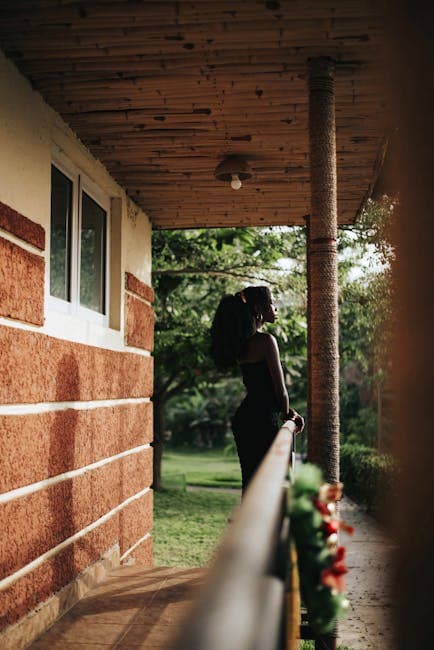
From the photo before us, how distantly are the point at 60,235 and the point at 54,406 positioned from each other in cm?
125

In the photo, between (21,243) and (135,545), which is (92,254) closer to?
(21,243)

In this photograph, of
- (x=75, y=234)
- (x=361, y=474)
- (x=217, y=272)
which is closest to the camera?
(x=75, y=234)

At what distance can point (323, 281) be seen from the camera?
3820 millimetres

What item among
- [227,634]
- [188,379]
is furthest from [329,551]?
[188,379]

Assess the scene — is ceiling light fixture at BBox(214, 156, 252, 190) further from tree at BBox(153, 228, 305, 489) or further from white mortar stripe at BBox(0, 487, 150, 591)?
tree at BBox(153, 228, 305, 489)

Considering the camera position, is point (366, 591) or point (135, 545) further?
point (366, 591)

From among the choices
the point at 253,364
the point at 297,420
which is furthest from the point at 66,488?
the point at 297,420

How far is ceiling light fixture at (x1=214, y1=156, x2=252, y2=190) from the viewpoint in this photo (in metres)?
5.48

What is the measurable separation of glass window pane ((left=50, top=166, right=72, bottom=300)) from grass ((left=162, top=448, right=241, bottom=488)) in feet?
39.9

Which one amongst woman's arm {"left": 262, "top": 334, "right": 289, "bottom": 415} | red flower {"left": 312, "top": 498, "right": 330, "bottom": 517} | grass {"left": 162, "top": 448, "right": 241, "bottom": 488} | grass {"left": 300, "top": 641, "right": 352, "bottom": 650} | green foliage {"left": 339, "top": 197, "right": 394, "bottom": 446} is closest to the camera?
green foliage {"left": 339, "top": 197, "right": 394, "bottom": 446}

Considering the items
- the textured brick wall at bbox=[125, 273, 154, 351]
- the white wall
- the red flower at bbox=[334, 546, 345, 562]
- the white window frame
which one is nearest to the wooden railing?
the red flower at bbox=[334, 546, 345, 562]

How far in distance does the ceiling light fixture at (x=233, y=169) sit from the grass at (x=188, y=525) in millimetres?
5158

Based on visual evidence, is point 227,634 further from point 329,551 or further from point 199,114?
point 199,114

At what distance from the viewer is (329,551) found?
225cm
